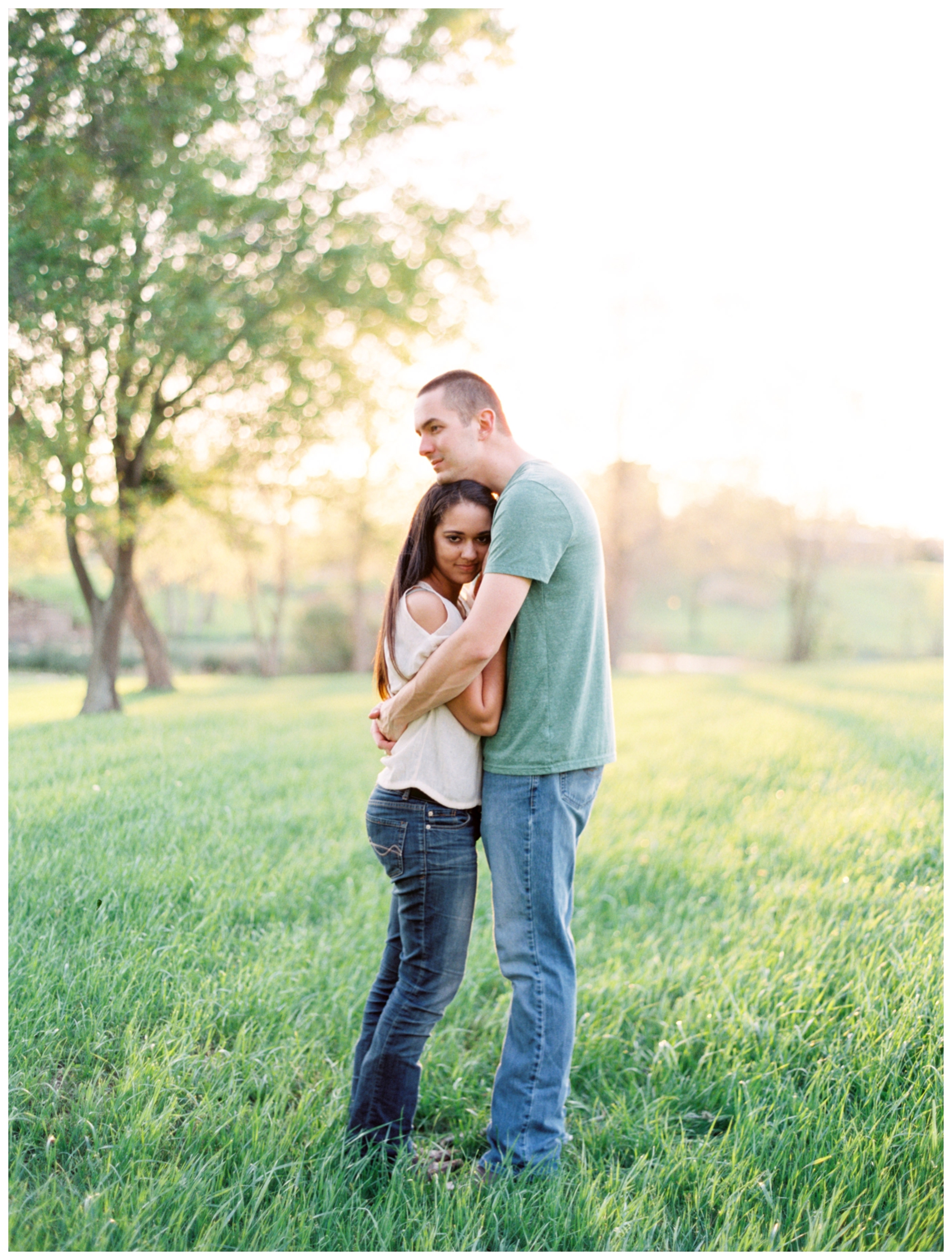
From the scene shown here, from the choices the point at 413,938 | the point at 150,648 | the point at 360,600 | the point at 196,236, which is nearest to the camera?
the point at 413,938

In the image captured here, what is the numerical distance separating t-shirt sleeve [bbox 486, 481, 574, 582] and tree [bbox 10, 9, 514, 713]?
4474 mm

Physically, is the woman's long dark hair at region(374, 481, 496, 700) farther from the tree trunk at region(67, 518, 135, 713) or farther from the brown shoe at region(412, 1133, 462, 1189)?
the tree trunk at region(67, 518, 135, 713)

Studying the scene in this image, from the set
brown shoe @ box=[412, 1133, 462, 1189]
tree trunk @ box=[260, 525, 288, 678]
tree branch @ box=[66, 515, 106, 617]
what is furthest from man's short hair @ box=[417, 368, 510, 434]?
tree trunk @ box=[260, 525, 288, 678]

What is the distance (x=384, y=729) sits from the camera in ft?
6.48

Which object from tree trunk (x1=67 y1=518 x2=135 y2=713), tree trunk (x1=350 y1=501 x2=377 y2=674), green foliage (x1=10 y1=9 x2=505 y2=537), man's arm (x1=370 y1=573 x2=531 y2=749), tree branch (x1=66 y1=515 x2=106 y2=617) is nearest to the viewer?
man's arm (x1=370 y1=573 x2=531 y2=749)

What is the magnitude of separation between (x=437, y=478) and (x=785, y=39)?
2.59m

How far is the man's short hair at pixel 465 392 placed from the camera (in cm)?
199

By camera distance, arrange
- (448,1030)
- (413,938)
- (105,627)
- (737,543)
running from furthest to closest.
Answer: (737,543) < (105,627) < (448,1030) < (413,938)

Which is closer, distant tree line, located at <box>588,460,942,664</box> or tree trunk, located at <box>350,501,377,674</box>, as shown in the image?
tree trunk, located at <box>350,501,377,674</box>

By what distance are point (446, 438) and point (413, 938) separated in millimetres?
1264

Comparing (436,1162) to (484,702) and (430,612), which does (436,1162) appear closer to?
(484,702)

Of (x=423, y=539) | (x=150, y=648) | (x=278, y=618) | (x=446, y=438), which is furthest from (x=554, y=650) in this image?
(x=278, y=618)

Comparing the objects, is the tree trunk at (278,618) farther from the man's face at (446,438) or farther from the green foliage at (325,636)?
the man's face at (446,438)

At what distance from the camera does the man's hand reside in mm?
1953
